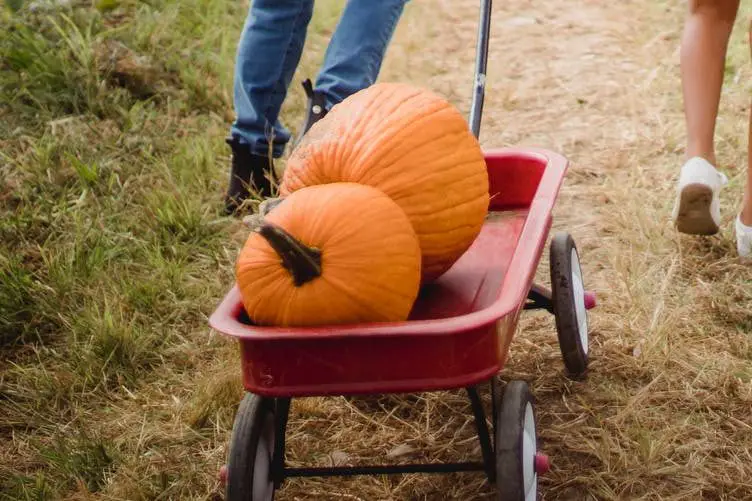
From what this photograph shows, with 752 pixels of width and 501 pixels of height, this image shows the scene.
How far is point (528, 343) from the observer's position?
259 centimetres

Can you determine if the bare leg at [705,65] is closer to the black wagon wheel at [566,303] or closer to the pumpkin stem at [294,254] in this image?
the black wagon wheel at [566,303]

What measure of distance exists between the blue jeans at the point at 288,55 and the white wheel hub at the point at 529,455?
4.98 ft

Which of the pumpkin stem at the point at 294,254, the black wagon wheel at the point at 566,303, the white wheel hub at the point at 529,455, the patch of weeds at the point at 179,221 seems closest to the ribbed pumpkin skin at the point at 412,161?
the pumpkin stem at the point at 294,254

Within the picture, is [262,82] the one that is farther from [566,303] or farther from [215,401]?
[566,303]

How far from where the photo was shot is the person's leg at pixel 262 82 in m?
3.13

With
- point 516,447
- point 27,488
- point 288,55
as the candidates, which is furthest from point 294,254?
point 288,55

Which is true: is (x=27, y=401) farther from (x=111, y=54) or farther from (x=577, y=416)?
(x=111, y=54)

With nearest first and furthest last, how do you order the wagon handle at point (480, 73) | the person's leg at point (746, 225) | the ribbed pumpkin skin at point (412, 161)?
the ribbed pumpkin skin at point (412, 161), the wagon handle at point (480, 73), the person's leg at point (746, 225)

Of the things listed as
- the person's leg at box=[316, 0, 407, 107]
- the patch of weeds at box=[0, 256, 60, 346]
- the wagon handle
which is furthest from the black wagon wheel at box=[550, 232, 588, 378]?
the patch of weeds at box=[0, 256, 60, 346]

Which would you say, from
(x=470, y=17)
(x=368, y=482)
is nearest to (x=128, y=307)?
(x=368, y=482)

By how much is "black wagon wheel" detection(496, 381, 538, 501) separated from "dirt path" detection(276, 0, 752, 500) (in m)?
0.27

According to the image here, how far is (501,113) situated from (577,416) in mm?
2165

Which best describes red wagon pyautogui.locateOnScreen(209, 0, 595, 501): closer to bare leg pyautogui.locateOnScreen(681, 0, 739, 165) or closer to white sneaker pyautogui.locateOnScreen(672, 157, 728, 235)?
white sneaker pyautogui.locateOnScreen(672, 157, 728, 235)

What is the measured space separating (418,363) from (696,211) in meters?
1.42
